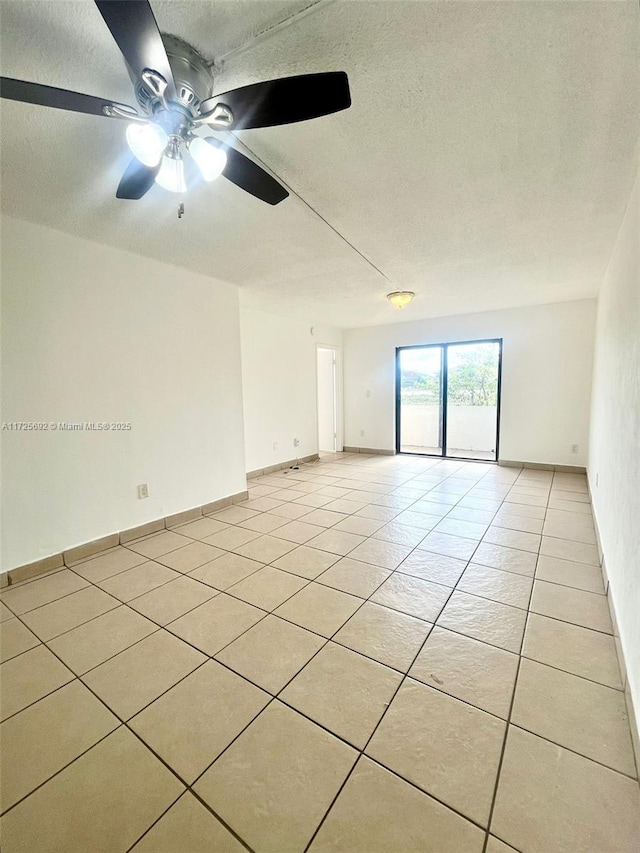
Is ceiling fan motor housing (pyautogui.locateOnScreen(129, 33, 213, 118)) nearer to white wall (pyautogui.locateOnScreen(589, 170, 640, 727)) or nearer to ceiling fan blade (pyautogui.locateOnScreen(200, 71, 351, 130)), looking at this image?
ceiling fan blade (pyautogui.locateOnScreen(200, 71, 351, 130))

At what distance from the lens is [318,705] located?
142cm

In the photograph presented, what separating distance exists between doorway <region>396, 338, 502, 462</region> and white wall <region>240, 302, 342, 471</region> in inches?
64.6

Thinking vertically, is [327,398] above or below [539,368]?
below

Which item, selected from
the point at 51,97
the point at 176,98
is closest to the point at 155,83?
the point at 176,98

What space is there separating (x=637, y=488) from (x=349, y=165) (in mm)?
2032

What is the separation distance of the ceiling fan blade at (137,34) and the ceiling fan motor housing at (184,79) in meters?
0.07

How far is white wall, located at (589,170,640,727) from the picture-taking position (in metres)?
1.48

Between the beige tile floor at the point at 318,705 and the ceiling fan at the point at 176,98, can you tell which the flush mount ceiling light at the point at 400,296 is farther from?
the ceiling fan at the point at 176,98

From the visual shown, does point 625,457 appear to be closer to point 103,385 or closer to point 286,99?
point 286,99

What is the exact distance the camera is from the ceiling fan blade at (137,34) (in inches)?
35.2

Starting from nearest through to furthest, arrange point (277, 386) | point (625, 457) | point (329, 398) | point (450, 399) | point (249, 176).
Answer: point (249, 176) < point (625, 457) < point (277, 386) < point (450, 399) < point (329, 398)

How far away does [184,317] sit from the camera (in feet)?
11.1

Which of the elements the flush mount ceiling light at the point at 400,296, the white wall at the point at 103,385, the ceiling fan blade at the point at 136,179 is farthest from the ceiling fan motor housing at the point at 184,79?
the flush mount ceiling light at the point at 400,296

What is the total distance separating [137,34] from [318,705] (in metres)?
2.28
